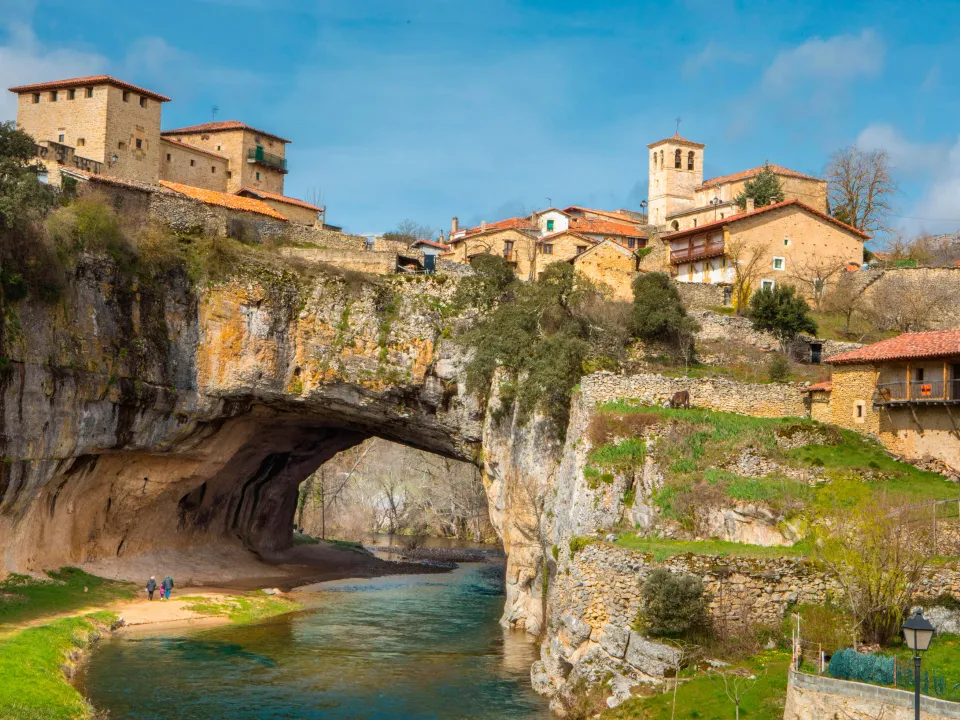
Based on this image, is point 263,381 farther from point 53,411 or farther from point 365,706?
point 365,706

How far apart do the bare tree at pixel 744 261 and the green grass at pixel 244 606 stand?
2637 cm

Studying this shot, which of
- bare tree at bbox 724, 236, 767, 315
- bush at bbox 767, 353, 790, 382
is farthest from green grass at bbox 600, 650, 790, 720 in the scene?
bare tree at bbox 724, 236, 767, 315

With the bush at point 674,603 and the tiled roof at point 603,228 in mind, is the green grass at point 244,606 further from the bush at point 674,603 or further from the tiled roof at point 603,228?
the tiled roof at point 603,228

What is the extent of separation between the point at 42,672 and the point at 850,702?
71.2ft

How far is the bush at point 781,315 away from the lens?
46.6 m

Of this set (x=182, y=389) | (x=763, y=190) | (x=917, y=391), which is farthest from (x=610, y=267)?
(x=182, y=389)

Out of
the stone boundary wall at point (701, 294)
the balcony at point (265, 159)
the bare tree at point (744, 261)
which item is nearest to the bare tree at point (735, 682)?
the stone boundary wall at point (701, 294)

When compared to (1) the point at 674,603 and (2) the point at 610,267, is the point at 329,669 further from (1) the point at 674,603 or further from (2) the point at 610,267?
(2) the point at 610,267

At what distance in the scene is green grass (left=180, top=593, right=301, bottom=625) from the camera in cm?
4197

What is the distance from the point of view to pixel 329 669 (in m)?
32.9

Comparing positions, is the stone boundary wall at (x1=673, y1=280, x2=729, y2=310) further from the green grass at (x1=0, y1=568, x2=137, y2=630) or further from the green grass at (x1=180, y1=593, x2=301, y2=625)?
the green grass at (x1=0, y1=568, x2=137, y2=630)

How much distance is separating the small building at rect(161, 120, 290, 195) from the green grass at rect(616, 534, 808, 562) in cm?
4517

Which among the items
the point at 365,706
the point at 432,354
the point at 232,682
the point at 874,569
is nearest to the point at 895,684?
the point at 874,569

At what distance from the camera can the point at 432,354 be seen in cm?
4575
